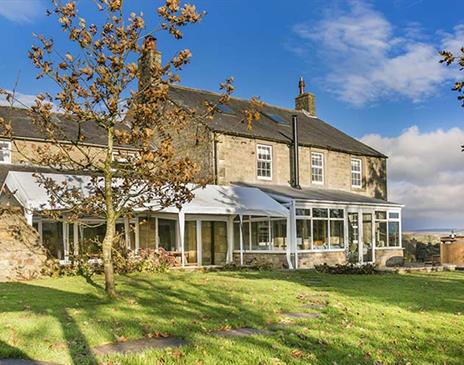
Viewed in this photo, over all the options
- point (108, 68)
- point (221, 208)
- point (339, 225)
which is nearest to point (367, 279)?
point (221, 208)

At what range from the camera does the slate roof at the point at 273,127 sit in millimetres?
26234

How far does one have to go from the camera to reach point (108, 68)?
1066 centimetres

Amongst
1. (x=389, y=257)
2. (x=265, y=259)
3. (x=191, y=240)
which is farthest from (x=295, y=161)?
(x=191, y=240)

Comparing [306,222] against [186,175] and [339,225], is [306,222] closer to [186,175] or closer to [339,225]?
[339,225]

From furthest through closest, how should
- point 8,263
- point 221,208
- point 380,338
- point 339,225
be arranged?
point 339,225 → point 221,208 → point 8,263 → point 380,338

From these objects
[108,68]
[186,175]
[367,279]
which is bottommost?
[367,279]

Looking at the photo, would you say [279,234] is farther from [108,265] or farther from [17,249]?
[108,265]

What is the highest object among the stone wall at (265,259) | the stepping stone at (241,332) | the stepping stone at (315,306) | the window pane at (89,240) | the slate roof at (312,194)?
the slate roof at (312,194)

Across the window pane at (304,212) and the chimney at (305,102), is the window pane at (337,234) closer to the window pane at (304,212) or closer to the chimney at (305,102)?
the window pane at (304,212)

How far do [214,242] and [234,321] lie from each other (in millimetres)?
16394

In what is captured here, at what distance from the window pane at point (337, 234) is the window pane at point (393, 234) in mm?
3624

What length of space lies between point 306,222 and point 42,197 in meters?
12.0

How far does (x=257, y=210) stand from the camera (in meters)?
22.4

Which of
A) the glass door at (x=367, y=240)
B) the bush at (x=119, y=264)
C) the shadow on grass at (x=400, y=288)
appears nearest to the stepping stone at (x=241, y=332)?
the shadow on grass at (x=400, y=288)
